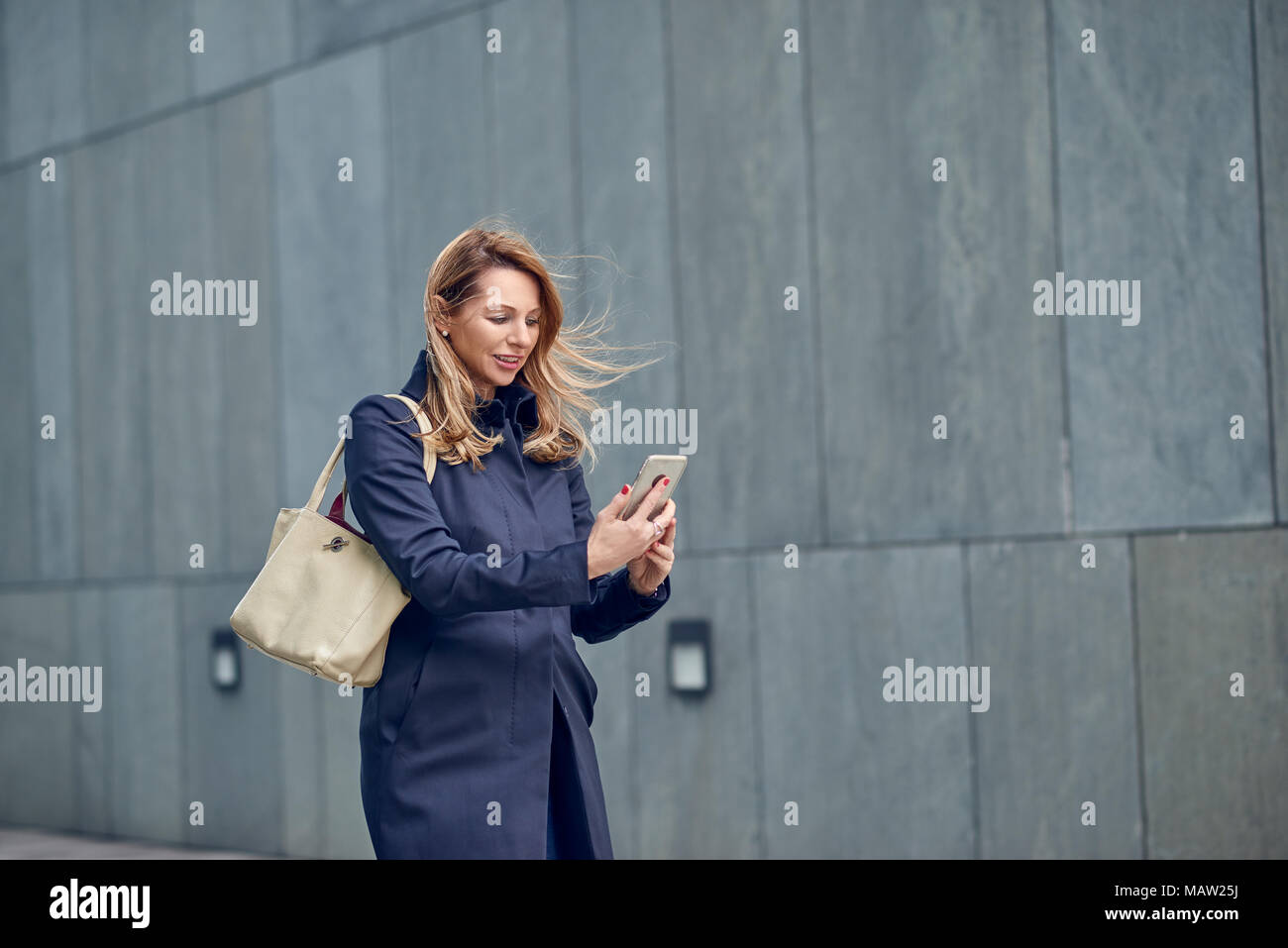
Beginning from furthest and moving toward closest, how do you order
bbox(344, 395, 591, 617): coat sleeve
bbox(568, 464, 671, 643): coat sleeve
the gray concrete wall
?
1. the gray concrete wall
2. bbox(568, 464, 671, 643): coat sleeve
3. bbox(344, 395, 591, 617): coat sleeve

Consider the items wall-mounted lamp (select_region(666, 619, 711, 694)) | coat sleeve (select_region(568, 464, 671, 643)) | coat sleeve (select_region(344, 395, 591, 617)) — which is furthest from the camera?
wall-mounted lamp (select_region(666, 619, 711, 694))

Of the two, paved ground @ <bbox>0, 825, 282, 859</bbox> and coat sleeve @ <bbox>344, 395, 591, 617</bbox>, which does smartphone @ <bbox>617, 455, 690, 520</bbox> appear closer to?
coat sleeve @ <bbox>344, 395, 591, 617</bbox>

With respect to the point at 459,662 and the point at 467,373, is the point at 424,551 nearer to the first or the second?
the point at 459,662

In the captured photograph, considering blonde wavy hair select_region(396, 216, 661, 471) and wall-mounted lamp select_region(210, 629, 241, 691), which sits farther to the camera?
wall-mounted lamp select_region(210, 629, 241, 691)

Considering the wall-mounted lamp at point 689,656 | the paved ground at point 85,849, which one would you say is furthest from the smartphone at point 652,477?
the paved ground at point 85,849

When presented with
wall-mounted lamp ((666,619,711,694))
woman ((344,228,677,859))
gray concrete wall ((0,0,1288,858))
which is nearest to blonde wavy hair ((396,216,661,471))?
woman ((344,228,677,859))

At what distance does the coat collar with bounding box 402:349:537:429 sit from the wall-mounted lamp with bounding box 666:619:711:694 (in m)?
3.69

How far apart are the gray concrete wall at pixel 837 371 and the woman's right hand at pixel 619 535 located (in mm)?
3375

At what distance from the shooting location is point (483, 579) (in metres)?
2.88

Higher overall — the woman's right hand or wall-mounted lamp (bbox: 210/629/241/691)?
the woman's right hand

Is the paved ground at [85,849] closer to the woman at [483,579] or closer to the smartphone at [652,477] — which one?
the woman at [483,579]

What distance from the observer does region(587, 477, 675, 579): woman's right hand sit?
2.94 meters

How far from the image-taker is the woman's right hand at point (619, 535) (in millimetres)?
2941
